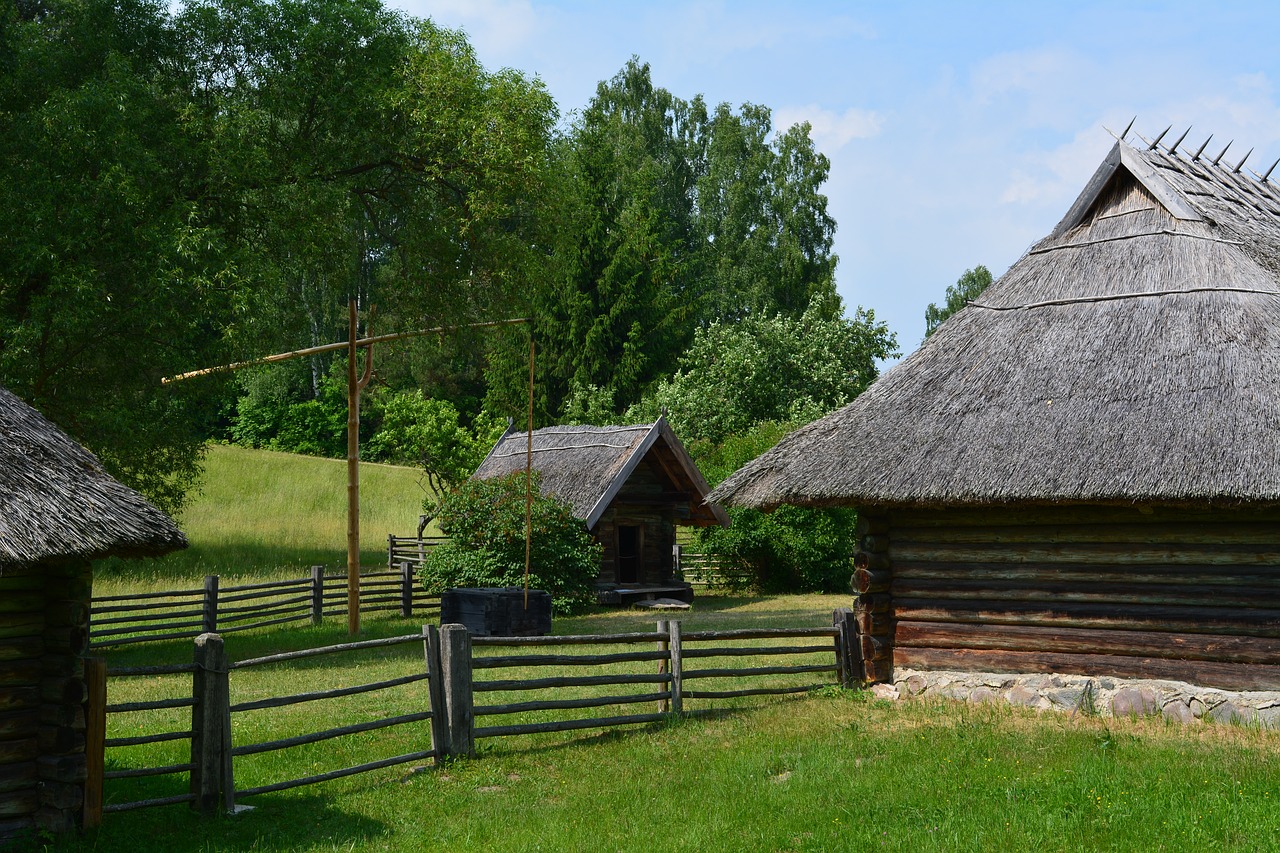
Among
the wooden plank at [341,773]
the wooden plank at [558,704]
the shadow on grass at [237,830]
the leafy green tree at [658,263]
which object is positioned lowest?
the shadow on grass at [237,830]

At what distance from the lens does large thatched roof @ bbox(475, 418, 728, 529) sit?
24.1 meters

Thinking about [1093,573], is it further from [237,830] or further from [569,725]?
[237,830]

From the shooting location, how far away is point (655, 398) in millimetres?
41531

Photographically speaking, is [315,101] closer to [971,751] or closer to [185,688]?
[185,688]

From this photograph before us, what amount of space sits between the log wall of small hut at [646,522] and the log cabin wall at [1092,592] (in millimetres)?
12752

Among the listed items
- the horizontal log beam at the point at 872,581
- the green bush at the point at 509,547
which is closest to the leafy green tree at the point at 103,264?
the green bush at the point at 509,547

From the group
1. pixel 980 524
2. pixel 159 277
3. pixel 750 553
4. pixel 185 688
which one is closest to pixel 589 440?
pixel 750 553

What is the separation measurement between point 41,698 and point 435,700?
315cm

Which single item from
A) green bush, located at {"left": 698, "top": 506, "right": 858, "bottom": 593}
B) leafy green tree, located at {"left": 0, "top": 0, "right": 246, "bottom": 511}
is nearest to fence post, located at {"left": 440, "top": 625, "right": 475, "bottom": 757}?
leafy green tree, located at {"left": 0, "top": 0, "right": 246, "bottom": 511}

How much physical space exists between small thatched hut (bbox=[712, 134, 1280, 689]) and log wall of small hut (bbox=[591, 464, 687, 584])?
12.0 m

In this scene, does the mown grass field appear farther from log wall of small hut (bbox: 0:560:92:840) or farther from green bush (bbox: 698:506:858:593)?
green bush (bbox: 698:506:858:593)

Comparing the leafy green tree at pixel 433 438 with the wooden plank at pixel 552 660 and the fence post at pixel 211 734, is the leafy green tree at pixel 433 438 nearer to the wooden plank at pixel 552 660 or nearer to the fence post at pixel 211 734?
the wooden plank at pixel 552 660

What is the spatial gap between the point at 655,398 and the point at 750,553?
13.8 meters

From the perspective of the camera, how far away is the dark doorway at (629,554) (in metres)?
26.3
